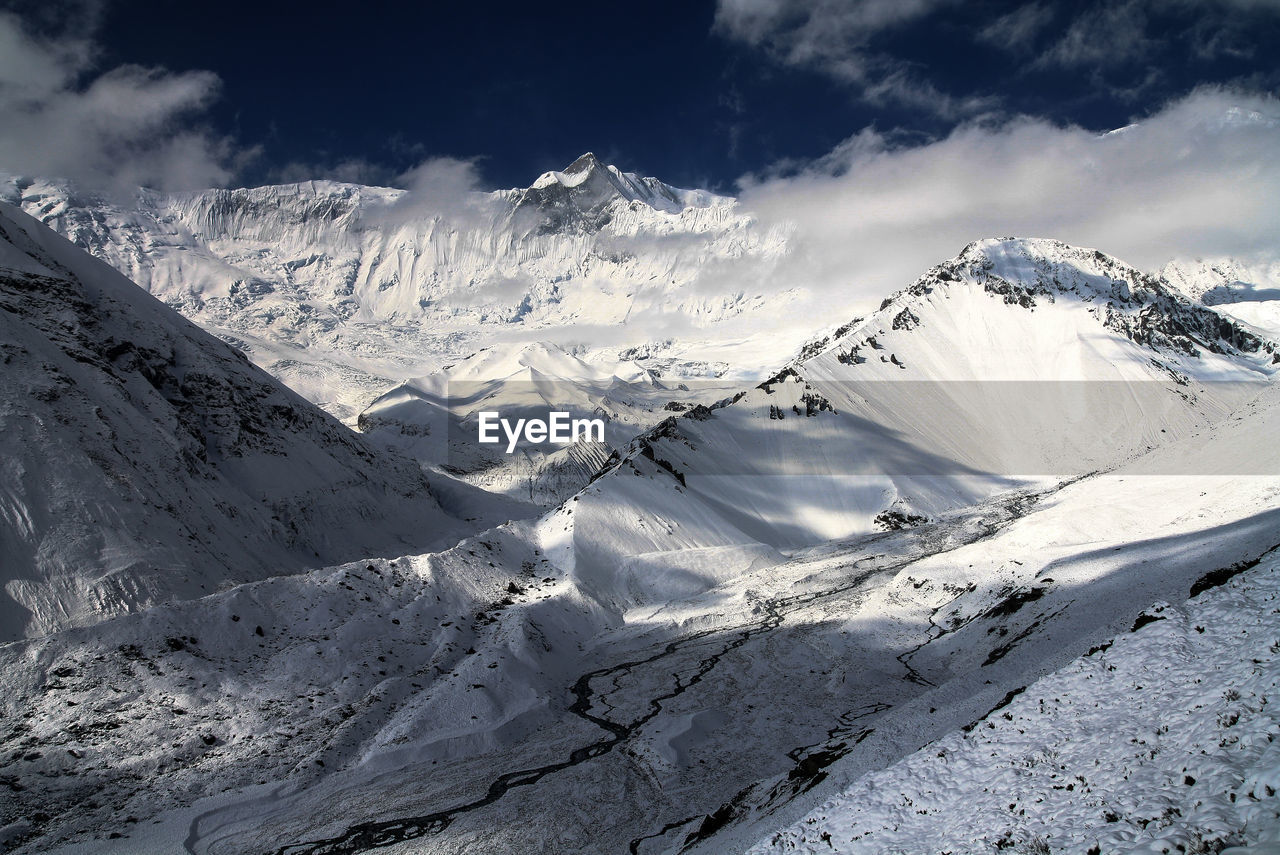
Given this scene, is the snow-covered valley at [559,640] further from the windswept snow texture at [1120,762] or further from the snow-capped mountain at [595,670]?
the snow-capped mountain at [595,670]

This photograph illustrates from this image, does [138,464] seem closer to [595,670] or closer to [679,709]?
[595,670]

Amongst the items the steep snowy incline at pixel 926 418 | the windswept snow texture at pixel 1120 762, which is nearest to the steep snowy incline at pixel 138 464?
the steep snowy incline at pixel 926 418

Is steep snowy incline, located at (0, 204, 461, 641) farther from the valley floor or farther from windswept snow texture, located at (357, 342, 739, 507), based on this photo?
windswept snow texture, located at (357, 342, 739, 507)

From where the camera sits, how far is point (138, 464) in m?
45.3

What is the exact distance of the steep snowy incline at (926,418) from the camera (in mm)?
64250

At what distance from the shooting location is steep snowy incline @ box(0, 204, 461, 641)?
3747 centimetres

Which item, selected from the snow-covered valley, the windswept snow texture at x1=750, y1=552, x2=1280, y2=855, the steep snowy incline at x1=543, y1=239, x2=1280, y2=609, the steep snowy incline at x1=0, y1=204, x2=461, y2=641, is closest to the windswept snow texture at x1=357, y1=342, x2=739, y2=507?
the steep snowy incline at x1=543, y1=239, x2=1280, y2=609

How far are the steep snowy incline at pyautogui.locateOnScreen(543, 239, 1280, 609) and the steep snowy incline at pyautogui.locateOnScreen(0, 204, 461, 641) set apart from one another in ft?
76.2

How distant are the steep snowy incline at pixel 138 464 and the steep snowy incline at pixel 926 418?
915 inches

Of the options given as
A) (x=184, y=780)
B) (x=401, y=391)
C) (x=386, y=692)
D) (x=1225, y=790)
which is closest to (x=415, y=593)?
(x=386, y=692)

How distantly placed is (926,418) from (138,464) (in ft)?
352

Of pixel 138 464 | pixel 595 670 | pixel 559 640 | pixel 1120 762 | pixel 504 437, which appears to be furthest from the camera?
pixel 504 437

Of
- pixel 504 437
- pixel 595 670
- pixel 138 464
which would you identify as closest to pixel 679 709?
pixel 595 670

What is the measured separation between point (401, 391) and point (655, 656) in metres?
167
